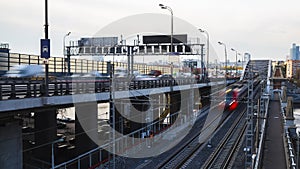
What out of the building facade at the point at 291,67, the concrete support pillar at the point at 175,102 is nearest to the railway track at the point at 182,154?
the concrete support pillar at the point at 175,102

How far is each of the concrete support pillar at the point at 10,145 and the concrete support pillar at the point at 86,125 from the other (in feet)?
23.2

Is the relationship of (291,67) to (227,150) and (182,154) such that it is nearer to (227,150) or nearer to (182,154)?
(227,150)

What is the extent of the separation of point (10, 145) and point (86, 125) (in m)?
8.12

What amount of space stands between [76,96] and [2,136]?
14.9ft

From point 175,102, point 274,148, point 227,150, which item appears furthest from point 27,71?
point 274,148

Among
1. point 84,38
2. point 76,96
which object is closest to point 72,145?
point 76,96

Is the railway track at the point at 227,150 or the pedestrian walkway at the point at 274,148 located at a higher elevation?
the pedestrian walkway at the point at 274,148

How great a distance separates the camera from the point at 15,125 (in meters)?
14.6

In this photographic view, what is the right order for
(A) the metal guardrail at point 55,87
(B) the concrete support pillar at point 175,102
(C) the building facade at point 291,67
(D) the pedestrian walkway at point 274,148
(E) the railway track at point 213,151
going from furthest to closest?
(C) the building facade at point 291,67 < (B) the concrete support pillar at point 175,102 < (E) the railway track at point 213,151 < (D) the pedestrian walkway at point 274,148 < (A) the metal guardrail at point 55,87

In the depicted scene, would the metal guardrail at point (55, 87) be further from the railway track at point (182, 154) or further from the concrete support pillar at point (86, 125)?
the railway track at point (182, 154)

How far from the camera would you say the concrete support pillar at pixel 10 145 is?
14016 mm

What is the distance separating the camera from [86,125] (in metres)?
22.2

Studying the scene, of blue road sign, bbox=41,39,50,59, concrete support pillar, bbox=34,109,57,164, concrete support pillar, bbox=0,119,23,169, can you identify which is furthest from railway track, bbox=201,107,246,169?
blue road sign, bbox=41,39,50,59

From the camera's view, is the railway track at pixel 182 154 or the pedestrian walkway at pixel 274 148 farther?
the railway track at pixel 182 154
